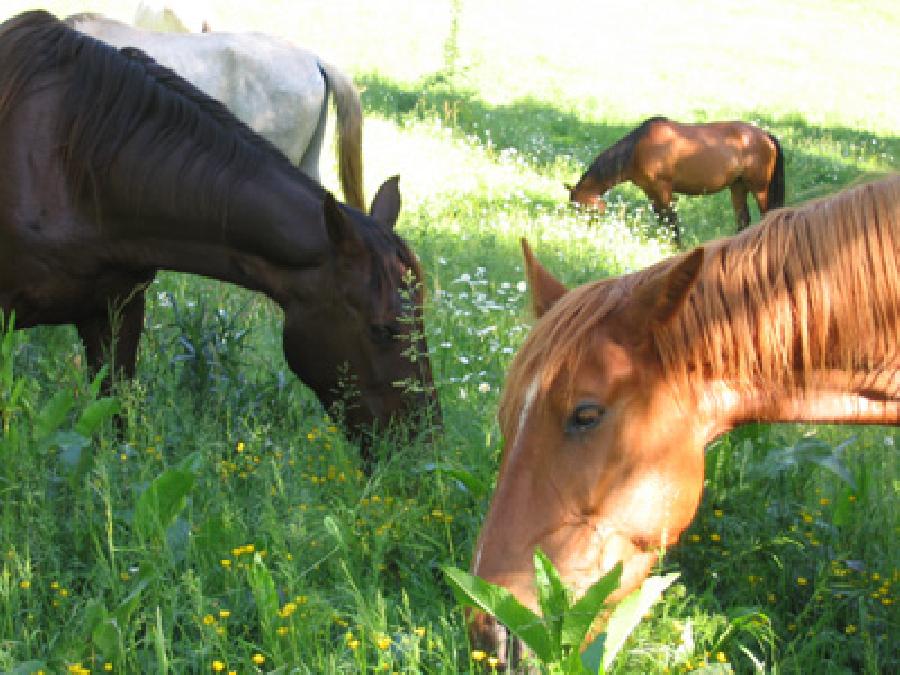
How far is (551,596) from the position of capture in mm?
2299

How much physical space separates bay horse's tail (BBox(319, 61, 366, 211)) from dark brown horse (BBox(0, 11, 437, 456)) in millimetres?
2637

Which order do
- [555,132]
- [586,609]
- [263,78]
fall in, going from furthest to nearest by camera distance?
[555,132] < [263,78] < [586,609]

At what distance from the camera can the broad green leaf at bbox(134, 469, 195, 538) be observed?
2924 mm

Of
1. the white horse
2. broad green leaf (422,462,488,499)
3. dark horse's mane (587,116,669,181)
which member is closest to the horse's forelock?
broad green leaf (422,462,488,499)

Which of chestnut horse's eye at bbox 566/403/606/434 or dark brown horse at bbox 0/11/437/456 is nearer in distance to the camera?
chestnut horse's eye at bbox 566/403/606/434

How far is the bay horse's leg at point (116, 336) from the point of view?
4473mm

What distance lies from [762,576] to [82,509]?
2.17 metres

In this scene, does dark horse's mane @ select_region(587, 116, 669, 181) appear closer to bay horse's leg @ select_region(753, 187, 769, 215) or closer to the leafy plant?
bay horse's leg @ select_region(753, 187, 769, 215)

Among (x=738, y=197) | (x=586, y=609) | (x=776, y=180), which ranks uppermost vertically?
(x=586, y=609)

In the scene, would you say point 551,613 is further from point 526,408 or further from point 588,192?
point 588,192

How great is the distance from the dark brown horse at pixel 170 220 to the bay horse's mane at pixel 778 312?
158 centimetres

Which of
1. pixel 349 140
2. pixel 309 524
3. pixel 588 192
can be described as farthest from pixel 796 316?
pixel 588 192

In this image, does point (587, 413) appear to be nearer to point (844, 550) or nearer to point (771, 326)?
point (771, 326)

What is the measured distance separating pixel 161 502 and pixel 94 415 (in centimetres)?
51
